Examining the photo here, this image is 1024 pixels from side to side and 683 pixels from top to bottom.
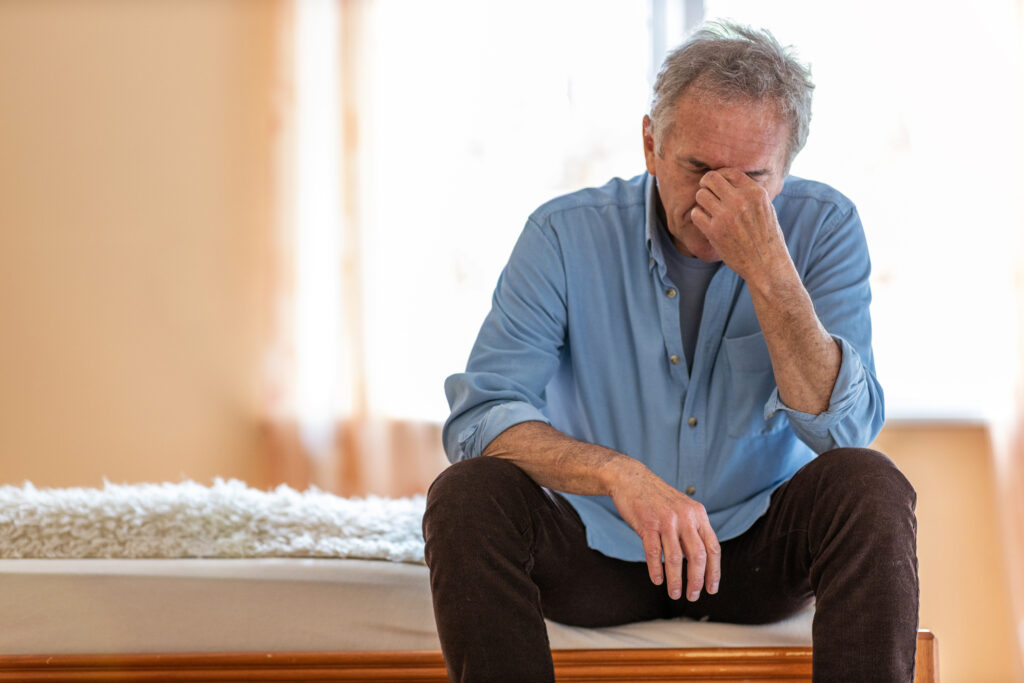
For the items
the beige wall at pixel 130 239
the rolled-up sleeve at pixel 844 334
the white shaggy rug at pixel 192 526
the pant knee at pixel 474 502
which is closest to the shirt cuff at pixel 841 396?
the rolled-up sleeve at pixel 844 334

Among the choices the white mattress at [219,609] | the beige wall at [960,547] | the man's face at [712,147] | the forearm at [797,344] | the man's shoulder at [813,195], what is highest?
the man's face at [712,147]

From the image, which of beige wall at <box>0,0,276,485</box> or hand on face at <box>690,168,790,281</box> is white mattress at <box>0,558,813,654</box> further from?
beige wall at <box>0,0,276,485</box>

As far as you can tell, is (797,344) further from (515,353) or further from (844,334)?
(515,353)

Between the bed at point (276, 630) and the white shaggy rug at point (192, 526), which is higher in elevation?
the white shaggy rug at point (192, 526)

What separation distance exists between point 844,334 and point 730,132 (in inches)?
11.7

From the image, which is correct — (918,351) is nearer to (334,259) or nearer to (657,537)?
(334,259)

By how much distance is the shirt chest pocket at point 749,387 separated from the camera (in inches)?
52.0

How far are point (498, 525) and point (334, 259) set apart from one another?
1894mm

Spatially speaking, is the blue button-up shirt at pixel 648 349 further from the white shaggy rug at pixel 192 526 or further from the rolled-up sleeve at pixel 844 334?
the white shaggy rug at pixel 192 526

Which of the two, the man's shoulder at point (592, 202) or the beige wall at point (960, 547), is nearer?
the man's shoulder at point (592, 202)

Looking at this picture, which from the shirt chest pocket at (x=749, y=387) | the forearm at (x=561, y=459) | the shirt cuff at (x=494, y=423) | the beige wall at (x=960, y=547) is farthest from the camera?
the beige wall at (x=960, y=547)

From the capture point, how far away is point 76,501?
147cm

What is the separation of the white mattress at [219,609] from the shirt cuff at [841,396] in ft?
0.85

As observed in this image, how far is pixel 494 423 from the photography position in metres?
1.20
